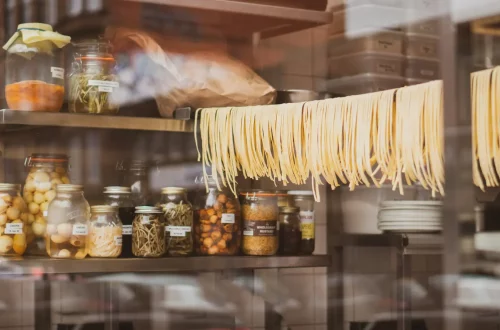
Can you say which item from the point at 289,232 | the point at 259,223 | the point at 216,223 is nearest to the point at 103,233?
the point at 216,223

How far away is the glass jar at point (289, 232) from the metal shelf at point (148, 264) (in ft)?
0.16

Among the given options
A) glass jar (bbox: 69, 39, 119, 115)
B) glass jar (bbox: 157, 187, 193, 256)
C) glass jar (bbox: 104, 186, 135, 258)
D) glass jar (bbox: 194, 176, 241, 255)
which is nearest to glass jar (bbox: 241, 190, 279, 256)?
glass jar (bbox: 194, 176, 241, 255)

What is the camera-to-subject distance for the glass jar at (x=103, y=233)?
1.82 m

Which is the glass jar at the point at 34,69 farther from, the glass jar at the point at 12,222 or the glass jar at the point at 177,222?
the glass jar at the point at 177,222

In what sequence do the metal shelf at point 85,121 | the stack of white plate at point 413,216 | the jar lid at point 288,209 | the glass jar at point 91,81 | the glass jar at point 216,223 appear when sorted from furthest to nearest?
the stack of white plate at point 413,216 → the jar lid at point 288,209 → the glass jar at point 216,223 → the glass jar at point 91,81 → the metal shelf at point 85,121

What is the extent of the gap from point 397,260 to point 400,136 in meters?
1.35

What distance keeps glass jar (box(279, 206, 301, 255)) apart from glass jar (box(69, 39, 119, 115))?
1.69ft

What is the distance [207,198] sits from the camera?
78.4 inches

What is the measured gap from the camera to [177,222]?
1.93 metres

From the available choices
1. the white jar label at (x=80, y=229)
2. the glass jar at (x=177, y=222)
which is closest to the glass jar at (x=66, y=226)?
the white jar label at (x=80, y=229)

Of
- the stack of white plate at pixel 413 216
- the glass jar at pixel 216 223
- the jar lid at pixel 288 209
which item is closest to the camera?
the glass jar at pixel 216 223

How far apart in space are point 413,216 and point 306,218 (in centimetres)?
33

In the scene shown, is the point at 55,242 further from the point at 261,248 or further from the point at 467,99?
the point at 467,99

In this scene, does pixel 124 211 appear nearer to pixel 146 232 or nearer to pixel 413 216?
pixel 146 232
